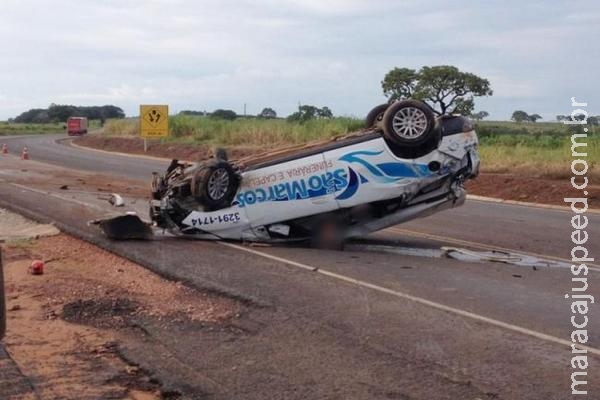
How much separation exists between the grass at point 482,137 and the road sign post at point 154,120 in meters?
3.50

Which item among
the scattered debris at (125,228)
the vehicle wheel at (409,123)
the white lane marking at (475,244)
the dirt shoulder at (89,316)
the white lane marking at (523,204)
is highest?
the vehicle wheel at (409,123)

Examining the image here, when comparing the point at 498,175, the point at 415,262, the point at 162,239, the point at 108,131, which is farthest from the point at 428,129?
the point at 108,131

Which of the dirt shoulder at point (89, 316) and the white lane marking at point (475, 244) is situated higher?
the dirt shoulder at point (89, 316)

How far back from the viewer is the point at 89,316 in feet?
23.6

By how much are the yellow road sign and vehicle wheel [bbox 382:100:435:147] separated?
103 feet

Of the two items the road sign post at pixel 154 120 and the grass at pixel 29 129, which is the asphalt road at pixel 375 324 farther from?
the grass at pixel 29 129

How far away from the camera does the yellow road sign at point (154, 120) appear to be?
133 ft

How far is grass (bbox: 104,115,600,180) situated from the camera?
24.1 meters

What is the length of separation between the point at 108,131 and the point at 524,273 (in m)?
57.9

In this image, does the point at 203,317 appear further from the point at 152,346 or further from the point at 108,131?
the point at 108,131

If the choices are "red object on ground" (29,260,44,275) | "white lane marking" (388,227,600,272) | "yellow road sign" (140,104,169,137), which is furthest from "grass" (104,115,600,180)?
"red object on ground" (29,260,44,275)

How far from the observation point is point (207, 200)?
1073 cm

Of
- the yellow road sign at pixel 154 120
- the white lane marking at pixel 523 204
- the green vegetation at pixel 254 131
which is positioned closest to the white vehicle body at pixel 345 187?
the white lane marking at pixel 523 204

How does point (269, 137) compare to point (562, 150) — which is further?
point (269, 137)
